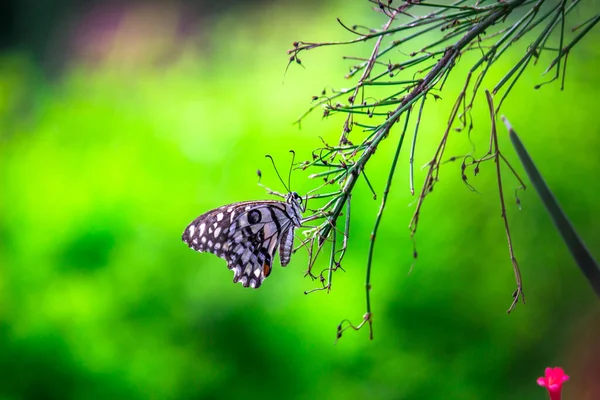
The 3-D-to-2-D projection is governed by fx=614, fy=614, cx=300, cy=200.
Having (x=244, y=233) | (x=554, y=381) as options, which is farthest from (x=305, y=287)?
(x=554, y=381)

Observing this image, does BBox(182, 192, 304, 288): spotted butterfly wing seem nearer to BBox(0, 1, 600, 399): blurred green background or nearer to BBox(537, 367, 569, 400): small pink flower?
BBox(537, 367, 569, 400): small pink flower

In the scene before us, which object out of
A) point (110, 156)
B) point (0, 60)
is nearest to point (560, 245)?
point (110, 156)

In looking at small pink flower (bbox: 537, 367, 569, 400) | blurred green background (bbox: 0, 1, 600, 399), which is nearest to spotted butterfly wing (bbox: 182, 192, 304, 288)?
small pink flower (bbox: 537, 367, 569, 400)

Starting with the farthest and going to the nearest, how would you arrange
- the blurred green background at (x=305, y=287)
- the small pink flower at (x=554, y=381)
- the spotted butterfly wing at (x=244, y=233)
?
the blurred green background at (x=305, y=287)
the spotted butterfly wing at (x=244, y=233)
the small pink flower at (x=554, y=381)

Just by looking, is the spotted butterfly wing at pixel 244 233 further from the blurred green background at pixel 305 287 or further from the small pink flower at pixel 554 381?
the blurred green background at pixel 305 287

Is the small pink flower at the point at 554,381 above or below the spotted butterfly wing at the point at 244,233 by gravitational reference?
below

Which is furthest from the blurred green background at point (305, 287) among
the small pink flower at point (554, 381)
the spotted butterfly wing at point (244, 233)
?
the small pink flower at point (554, 381)

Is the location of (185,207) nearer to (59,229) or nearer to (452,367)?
(59,229)

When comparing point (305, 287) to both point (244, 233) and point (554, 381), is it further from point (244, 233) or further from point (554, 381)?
point (554, 381)
